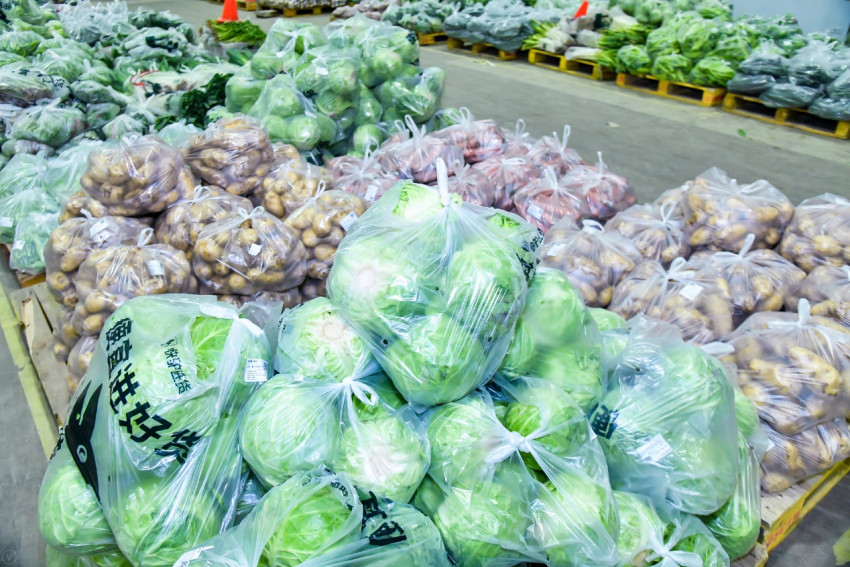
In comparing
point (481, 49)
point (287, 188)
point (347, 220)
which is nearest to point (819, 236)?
point (347, 220)

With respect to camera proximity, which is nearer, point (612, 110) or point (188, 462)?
point (188, 462)

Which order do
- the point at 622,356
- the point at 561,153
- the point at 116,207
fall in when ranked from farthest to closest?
1. the point at 561,153
2. the point at 116,207
3. the point at 622,356

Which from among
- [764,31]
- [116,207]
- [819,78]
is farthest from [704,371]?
[764,31]

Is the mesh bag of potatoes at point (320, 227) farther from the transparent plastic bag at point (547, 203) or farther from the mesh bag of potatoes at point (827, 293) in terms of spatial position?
the mesh bag of potatoes at point (827, 293)

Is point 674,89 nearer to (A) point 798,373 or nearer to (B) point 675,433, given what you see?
(A) point 798,373

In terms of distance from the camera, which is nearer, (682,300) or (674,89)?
(682,300)

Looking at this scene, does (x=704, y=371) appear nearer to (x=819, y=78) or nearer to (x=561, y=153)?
(x=561, y=153)

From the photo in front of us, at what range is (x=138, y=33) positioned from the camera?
6.29 m

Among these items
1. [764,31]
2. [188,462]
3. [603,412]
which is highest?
[764,31]

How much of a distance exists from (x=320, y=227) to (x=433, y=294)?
125 cm

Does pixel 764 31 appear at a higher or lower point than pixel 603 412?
higher

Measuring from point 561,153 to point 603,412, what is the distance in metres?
2.54

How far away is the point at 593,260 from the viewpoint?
2574 millimetres

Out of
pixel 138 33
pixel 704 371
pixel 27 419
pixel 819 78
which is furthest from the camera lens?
pixel 138 33
